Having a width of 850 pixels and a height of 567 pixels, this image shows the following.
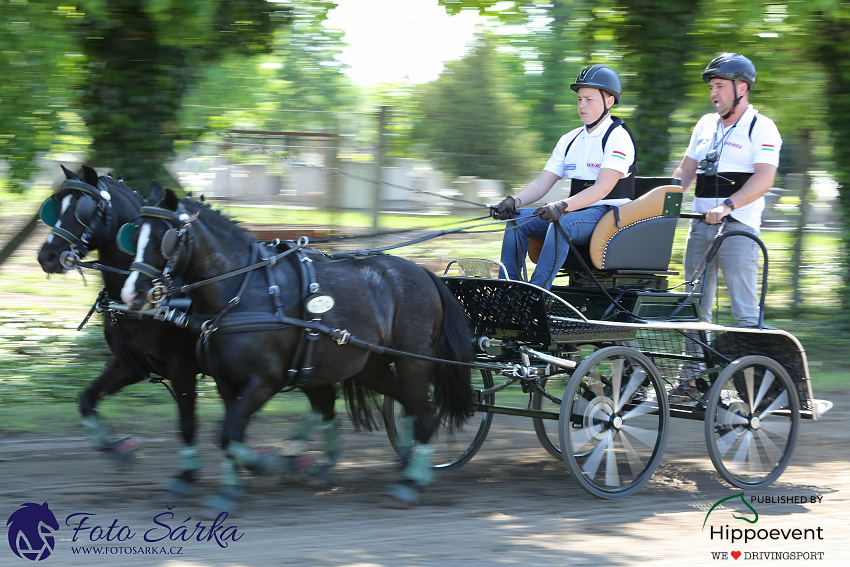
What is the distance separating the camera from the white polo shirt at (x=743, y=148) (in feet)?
18.3

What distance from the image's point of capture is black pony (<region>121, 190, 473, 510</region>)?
176 inches

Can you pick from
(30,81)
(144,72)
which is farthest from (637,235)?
(144,72)

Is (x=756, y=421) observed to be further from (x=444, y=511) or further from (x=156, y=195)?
(x=156, y=195)

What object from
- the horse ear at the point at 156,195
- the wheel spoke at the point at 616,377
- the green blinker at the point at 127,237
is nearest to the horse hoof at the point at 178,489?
the green blinker at the point at 127,237

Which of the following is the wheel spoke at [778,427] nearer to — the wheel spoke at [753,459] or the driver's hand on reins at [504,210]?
the wheel spoke at [753,459]

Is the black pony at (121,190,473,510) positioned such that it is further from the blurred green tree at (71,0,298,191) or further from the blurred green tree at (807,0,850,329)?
the blurred green tree at (807,0,850,329)

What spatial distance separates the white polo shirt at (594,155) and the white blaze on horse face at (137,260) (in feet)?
8.82

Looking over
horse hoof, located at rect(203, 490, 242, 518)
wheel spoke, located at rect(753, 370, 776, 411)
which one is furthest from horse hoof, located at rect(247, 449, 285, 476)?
wheel spoke, located at rect(753, 370, 776, 411)

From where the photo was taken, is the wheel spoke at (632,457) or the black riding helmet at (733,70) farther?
the black riding helmet at (733,70)

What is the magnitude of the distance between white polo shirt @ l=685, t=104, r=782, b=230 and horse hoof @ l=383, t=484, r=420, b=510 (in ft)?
8.84

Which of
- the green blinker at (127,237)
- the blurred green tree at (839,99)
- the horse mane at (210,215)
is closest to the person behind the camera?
the green blinker at (127,237)

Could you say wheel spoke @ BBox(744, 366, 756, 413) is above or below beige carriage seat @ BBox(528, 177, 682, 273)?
below

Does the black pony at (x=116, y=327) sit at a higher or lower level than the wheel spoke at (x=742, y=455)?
higher

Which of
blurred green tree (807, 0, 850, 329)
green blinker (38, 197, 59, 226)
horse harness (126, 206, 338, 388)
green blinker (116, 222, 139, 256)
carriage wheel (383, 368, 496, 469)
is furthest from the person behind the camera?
blurred green tree (807, 0, 850, 329)
